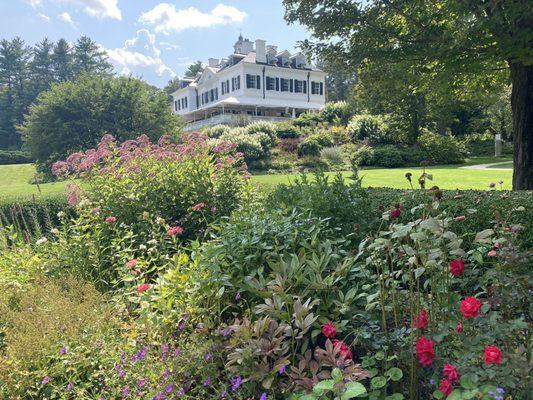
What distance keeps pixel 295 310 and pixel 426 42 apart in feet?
18.1

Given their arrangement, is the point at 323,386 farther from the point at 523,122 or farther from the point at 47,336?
the point at 523,122

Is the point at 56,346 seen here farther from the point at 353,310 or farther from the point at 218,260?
the point at 353,310

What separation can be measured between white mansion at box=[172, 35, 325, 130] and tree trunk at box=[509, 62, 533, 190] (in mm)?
30589

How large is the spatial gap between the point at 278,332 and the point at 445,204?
2.64 metres

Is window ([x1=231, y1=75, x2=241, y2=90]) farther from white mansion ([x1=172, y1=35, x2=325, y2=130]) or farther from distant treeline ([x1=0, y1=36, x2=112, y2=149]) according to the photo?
distant treeline ([x1=0, y1=36, x2=112, y2=149])

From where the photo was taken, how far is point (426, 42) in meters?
6.19

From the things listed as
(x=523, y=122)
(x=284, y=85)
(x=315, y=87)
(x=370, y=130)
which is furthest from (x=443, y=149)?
(x=315, y=87)

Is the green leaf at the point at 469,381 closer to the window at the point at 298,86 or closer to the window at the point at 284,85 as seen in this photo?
the window at the point at 284,85

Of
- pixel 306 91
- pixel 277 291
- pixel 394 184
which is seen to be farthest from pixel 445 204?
pixel 306 91

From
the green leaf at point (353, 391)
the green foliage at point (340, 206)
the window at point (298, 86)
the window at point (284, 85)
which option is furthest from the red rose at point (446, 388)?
the window at point (298, 86)

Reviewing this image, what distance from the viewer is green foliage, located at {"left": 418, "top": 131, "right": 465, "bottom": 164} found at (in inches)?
771

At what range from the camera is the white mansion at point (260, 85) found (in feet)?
125

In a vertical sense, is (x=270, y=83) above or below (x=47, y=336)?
above

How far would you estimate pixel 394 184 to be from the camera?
979 centimetres
